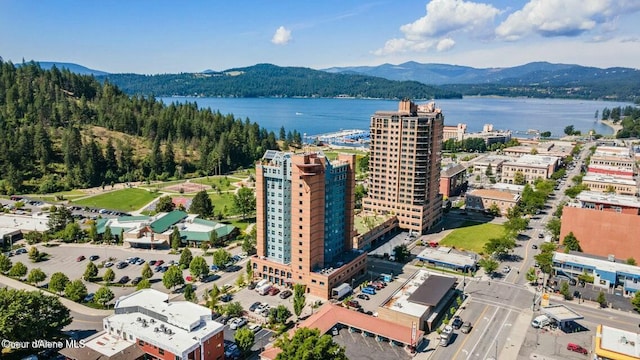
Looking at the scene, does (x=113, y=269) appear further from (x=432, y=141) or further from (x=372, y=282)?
(x=432, y=141)

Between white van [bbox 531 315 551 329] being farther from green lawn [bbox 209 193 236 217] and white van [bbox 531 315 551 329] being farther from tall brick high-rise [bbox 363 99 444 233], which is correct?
green lawn [bbox 209 193 236 217]

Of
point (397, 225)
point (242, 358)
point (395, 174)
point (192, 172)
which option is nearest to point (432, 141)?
point (395, 174)

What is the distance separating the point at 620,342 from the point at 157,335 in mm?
40285

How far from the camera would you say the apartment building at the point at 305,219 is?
51562 mm

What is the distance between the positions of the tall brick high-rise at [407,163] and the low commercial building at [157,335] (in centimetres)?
4426

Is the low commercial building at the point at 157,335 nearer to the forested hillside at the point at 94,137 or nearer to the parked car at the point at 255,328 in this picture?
the parked car at the point at 255,328

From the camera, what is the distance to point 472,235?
76000 millimetres

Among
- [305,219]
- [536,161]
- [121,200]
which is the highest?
[305,219]

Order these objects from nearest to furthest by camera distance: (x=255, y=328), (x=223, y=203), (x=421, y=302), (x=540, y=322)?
(x=255, y=328)
(x=540, y=322)
(x=421, y=302)
(x=223, y=203)

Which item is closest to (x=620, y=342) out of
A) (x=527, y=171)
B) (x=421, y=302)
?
(x=421, y=302)

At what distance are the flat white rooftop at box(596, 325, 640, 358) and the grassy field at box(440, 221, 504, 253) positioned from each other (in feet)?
87.9

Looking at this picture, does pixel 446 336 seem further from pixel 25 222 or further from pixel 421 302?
pixel 25 222

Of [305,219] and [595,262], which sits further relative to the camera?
[595,262]

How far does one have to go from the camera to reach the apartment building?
2030 inches
